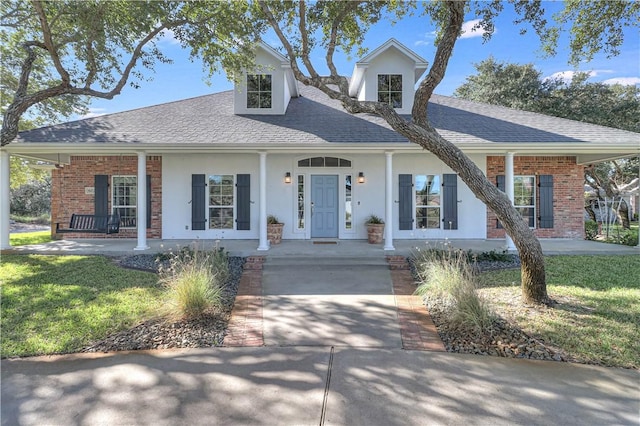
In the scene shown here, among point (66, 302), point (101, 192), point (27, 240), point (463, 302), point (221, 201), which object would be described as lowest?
point (66, 302)

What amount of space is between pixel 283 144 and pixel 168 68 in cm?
410

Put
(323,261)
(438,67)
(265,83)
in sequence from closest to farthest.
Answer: (438,67)
(323,261)
(265,83)

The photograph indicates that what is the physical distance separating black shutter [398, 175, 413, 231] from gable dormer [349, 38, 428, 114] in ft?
8.00

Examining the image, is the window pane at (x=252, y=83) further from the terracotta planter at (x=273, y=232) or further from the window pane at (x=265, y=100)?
the terracotta planter at (x=273, y=232)

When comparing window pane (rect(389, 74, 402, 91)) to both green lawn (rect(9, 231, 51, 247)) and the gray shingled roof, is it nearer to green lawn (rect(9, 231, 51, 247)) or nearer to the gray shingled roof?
the gray shingled roof

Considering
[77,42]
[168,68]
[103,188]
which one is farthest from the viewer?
[103,188]

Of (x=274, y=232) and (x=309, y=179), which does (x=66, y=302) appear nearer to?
(x=274, y=232)

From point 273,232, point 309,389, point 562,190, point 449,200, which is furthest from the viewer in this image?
point 562,190

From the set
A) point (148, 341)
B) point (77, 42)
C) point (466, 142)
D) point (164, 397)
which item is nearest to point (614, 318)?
point (466, 142)

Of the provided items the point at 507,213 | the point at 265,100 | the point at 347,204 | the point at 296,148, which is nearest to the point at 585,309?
the point at 507,213

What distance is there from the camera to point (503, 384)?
10.2 ft

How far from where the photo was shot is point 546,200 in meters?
10.3

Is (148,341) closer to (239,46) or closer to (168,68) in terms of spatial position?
(239,46)

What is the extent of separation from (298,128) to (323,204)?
2.38 meters
